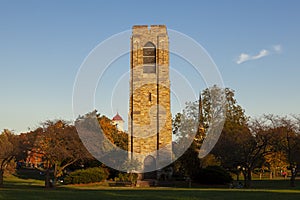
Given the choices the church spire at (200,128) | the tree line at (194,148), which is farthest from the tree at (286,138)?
the church spire at (200,128)

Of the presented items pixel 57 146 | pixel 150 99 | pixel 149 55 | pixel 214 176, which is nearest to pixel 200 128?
pixel 150 99

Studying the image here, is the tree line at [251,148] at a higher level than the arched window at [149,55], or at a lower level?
lower

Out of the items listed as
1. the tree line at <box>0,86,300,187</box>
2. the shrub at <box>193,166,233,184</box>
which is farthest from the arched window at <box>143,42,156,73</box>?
the shrub at <box>193,166,233,184</box>

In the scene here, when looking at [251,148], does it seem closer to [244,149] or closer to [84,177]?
[244,149]

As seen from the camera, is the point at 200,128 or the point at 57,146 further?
the point at 200,128

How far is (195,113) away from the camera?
47.6 meters

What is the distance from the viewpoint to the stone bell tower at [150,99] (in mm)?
35688

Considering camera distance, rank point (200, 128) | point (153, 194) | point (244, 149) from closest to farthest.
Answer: point (153, 194) < point (244, 149) < point (200, 128)

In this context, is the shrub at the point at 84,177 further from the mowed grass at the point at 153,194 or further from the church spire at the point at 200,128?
the church spire at the point at 200,128

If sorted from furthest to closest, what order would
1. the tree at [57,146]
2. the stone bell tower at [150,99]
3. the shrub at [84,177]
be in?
the stone bell tower at [150,99], the shrub at [84,177], the tree at [57,146]

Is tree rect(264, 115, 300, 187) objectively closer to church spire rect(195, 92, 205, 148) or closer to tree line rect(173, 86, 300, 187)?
tree line rect(173, 86, 300, 187)

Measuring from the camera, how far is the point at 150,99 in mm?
36938

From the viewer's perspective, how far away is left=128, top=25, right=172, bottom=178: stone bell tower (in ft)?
117

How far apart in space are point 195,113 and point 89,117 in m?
13.5
